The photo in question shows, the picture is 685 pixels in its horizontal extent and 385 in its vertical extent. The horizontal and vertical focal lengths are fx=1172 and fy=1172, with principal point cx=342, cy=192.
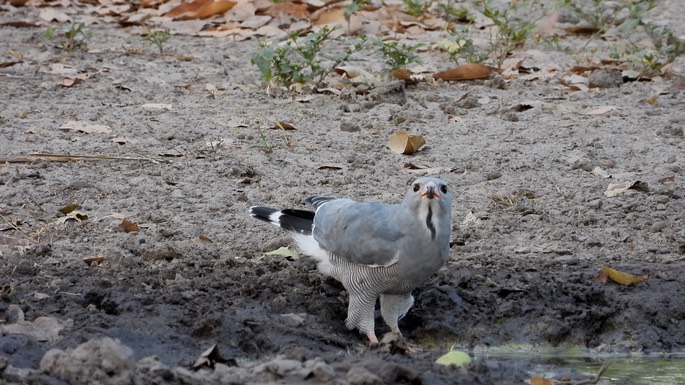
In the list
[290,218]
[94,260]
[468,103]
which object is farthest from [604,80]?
[94,260]

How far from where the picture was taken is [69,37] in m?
11.2

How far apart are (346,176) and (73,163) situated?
6.32 ft

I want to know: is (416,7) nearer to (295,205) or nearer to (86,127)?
(86,127)

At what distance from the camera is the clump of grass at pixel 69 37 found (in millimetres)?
11080

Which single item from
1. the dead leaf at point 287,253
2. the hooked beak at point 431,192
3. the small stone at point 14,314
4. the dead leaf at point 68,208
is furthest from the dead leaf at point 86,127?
the hooked beak at point 431,192

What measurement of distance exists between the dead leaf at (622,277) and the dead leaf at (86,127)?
4.15m

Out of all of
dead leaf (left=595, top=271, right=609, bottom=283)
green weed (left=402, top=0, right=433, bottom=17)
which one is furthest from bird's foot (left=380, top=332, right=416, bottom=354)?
green weed (left=402, top=0, right=433, bottom=17)

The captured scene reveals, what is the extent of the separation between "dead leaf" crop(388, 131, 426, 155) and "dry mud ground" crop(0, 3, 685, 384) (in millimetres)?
65

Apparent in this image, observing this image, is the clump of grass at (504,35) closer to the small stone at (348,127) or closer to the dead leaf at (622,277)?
the small stone at (348,127)

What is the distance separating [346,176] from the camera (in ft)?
26.8

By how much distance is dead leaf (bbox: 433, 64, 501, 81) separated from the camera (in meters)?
10.3

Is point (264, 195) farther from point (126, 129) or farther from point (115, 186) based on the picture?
point (126, 129)

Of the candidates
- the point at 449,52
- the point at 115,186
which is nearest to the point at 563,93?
the point at 449,52

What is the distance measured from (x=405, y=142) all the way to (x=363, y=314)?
2739mm
